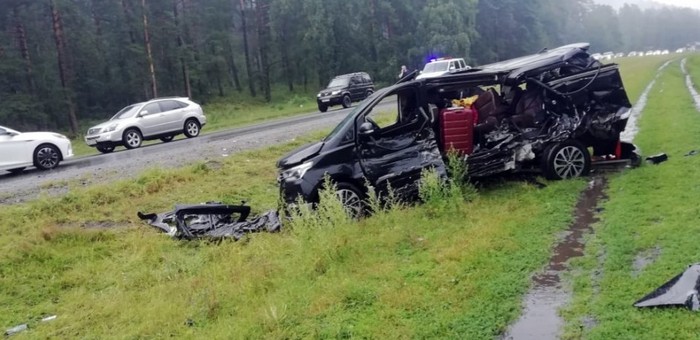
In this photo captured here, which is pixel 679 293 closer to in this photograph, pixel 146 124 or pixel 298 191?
pixel 298 191

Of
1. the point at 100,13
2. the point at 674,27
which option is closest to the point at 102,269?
the point at 100,13

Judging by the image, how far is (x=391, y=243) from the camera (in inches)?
277

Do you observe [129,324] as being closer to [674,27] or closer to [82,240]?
[82,240]

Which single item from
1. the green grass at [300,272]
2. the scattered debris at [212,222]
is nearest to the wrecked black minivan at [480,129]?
the green grass at [300,272]

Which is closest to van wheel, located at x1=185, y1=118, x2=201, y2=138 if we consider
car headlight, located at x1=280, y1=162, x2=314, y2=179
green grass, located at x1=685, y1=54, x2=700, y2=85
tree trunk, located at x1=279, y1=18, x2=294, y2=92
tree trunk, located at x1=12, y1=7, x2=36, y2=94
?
car headlight, located at x1=280, y1=162, x2=314, y2=179

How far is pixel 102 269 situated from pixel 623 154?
8612 mm

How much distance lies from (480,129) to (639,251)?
4114mm

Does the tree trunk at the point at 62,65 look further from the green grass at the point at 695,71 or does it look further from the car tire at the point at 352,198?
the green grass at the point at 695,71

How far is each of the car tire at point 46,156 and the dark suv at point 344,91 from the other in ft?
54.6

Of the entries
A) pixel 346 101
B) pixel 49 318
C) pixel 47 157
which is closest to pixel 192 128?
pixel 47 157

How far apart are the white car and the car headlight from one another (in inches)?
387

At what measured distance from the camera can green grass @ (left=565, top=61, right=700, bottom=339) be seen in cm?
427

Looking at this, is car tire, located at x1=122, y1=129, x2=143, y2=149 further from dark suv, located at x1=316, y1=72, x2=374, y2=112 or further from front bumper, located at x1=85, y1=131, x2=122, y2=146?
dark suv, located at x1=316, y1=72, x2=374, y2=112

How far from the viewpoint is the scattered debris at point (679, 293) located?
439cm
